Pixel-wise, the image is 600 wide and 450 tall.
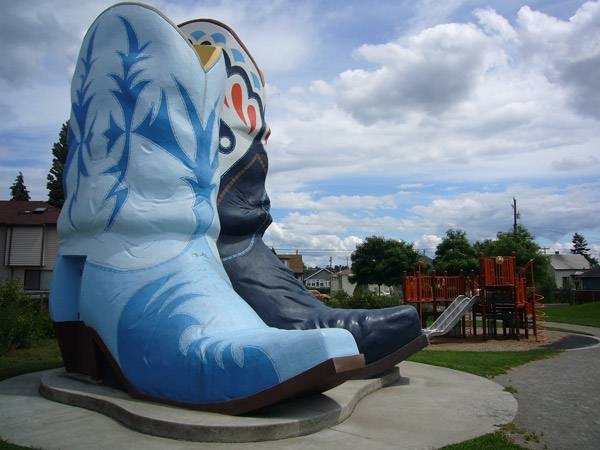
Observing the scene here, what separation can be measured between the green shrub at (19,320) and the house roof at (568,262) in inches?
2211

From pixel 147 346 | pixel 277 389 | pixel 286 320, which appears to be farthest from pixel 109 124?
pixel 277 389

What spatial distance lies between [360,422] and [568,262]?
6346cm

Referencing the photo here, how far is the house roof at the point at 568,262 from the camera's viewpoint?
5959 cm

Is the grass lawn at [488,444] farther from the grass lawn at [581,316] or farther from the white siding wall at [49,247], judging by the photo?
the white siding wall at [49,247]

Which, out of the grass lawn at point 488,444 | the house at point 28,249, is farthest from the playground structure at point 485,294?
the house at point 28,249

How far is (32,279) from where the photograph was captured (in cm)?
2300

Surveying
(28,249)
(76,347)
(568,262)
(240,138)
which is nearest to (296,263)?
(28,249)

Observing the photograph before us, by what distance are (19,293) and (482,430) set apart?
11.1 m

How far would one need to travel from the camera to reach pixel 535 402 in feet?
21.0

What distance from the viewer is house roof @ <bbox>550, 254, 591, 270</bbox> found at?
196 ft

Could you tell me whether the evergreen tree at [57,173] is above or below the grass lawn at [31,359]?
above

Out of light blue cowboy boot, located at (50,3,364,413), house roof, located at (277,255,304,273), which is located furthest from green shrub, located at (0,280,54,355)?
house roof, located at (277,255,304,273)

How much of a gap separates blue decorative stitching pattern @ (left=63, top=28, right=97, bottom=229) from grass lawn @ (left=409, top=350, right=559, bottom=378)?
242 inches

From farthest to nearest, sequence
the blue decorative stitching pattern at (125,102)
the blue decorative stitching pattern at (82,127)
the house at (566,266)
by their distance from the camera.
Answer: the house at (566,266) < the blue decorative stitching pattern at (82,127) < the blue decorative stitching pattern at (125,102)
